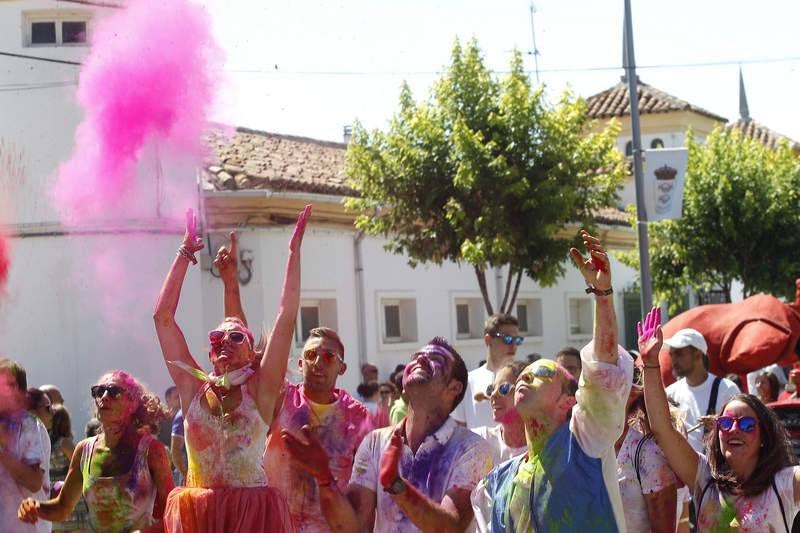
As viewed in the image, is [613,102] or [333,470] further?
[613,102]

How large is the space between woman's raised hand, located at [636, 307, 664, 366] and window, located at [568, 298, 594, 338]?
20577 mm

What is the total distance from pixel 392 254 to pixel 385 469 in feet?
50.0

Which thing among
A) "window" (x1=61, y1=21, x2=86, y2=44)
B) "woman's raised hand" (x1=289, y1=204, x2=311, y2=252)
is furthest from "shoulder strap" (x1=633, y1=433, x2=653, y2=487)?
"window" (x1=61, y1=21, x2=86, y2=44)

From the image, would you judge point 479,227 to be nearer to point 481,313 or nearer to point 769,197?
point 481,313

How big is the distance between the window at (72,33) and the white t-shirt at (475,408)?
235 inches

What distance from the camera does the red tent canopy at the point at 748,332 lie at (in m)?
10.6

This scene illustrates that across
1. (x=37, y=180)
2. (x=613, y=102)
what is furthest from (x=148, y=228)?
(x=613, y=102)

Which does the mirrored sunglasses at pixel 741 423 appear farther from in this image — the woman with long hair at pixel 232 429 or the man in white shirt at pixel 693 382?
the man in white shirt at pixel 693 382

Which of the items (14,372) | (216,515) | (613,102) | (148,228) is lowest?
(216,515)

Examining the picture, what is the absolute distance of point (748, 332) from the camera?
1079 centimetres

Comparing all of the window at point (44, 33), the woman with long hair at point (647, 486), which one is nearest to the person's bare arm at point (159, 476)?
the woman with long hair at point (647, 486)

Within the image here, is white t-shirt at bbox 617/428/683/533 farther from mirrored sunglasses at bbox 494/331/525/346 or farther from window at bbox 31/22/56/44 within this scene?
window at bbox 31/22/56/44

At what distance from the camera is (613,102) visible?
3850 cm

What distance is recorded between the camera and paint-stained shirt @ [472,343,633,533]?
408cm
